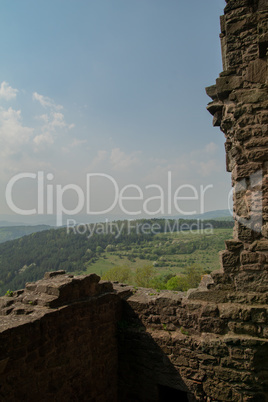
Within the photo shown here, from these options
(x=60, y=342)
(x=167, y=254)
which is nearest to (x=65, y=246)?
(x=167, y=254)

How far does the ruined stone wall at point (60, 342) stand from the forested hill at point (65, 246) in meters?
69.4

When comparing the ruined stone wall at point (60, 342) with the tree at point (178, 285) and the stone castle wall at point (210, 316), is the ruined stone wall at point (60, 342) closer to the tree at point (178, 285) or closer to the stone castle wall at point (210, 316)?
the stone castle wall at point (210, 316)

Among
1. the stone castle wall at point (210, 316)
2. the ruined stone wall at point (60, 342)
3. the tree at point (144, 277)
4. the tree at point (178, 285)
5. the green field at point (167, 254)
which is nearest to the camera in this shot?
the ruined stone wall at point (60, 342)

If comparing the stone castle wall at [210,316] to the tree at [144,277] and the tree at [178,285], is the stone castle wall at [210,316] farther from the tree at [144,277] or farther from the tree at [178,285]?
the tree at [144,277]

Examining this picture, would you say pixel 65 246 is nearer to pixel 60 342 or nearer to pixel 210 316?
pixel 60 342

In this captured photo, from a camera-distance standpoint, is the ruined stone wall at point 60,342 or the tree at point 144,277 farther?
the tree at point 144,277

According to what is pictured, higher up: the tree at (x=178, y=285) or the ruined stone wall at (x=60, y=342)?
the ruined stone wall at (x=60, y=342)

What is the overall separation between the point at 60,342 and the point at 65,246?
306 ft

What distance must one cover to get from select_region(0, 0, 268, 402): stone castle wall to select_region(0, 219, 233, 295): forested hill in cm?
6966

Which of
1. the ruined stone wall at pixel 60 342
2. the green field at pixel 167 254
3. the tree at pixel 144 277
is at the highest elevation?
the ruined stone wall at pixel 60 342

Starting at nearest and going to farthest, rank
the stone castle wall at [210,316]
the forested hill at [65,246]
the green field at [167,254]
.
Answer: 1. the stone castle wall at [210,316]
2. the forested hill at [65,246]
3. the green field at [167,254]

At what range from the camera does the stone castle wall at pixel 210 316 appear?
3971 mm

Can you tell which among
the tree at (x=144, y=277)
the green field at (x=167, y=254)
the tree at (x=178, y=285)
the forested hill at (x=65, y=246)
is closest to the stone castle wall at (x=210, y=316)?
the tree at (x=178, y=285)

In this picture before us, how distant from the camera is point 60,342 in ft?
13.2
